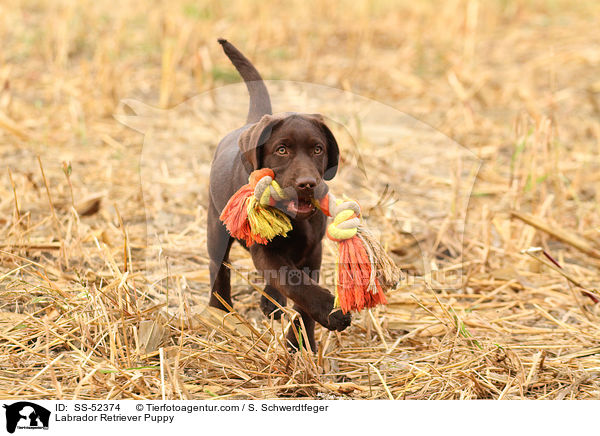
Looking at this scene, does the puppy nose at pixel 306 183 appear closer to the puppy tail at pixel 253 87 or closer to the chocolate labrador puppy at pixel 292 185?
the chocolate labrador puppy at pixel 292 185

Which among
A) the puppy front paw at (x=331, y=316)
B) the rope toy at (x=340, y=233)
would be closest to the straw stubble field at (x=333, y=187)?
the puppy front paw at (x=331, y=316)

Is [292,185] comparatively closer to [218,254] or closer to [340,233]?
[340,233]

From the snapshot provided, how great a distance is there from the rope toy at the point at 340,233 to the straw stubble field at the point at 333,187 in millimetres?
309

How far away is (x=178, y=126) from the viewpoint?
6535 millimetres

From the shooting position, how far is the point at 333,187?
16.4 feet

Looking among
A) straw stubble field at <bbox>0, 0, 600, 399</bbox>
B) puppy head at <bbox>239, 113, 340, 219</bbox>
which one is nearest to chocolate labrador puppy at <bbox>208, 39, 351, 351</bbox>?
puppy head at <bbox>239, 113, 340, 219</bbox>

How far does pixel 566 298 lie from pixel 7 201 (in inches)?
135

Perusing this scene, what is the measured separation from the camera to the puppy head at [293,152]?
9.07 ft
